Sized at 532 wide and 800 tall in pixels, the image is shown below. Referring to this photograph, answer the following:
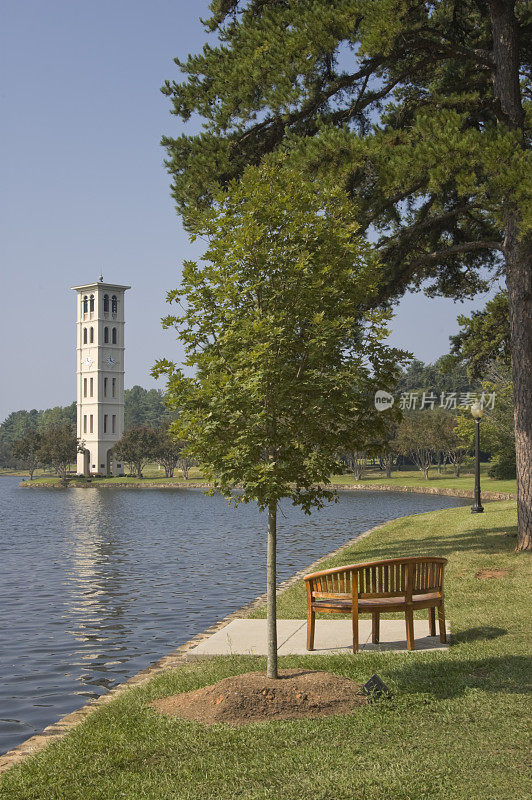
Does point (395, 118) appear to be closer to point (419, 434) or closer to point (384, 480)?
point (419, 434)

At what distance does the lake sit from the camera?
11.1m

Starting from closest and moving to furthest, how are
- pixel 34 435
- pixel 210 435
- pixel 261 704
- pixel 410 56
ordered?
pixel 261 704
pixel 210 435
pixel 410 56
pixel 34 435

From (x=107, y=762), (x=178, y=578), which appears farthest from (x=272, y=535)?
(x=178, y=578)

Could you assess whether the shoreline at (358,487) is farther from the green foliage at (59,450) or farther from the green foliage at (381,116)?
the green foliage at (381,116)

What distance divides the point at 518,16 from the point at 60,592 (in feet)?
53.8

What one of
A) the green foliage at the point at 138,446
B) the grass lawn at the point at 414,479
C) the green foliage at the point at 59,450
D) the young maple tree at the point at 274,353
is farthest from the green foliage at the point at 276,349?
the green foliage at the point at 59,450

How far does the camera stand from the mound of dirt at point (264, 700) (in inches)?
285

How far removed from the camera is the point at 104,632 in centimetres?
1445

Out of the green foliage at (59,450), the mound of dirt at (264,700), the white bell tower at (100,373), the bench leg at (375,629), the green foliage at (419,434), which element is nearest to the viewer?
the mound of dirt at (264,700)

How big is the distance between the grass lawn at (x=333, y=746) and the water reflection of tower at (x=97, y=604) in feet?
10.9

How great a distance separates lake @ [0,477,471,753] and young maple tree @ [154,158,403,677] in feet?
3.43

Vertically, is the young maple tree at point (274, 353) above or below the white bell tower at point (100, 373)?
below

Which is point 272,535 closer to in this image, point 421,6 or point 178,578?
point 421,6

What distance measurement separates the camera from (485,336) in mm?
23016
